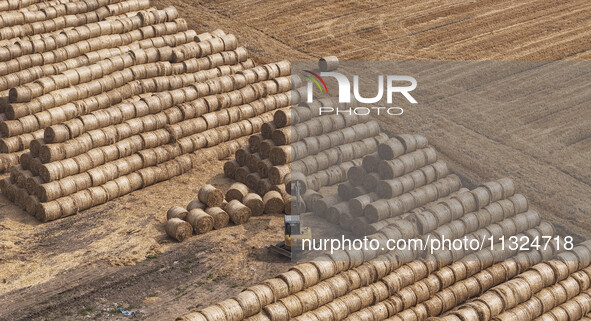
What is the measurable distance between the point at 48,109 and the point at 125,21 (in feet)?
20.1

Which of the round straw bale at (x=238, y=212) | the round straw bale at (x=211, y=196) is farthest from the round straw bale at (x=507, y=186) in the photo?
the round straw bale at (x=211, y=196)

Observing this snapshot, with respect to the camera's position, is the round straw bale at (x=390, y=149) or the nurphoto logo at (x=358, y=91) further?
the nurphoto logo at (x=358, y=91)

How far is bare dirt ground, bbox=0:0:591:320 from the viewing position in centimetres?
2758

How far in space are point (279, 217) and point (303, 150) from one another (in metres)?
2.32

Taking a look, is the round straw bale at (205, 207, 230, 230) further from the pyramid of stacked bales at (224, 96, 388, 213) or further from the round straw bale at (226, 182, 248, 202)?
the pyramid of stacked bales at (224, 96, 388, 213)

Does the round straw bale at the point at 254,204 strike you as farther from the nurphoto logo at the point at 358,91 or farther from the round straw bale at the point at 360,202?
the nurphoto logo at the point at 358,91

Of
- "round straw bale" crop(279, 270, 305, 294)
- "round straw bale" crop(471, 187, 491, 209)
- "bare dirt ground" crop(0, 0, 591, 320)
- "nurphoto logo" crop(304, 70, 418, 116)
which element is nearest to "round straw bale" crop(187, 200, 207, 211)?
"bare dirt ground" crop(0, 0, 591, 320)

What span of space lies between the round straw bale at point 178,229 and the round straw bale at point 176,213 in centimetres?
34

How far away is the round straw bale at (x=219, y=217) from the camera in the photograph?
30562 millimetres

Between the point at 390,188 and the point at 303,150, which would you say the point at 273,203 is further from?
the point at 390,188

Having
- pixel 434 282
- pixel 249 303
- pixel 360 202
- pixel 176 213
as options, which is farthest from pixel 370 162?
pixel 249 303

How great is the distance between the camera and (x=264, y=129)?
33219 mm

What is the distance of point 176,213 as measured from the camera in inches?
1204

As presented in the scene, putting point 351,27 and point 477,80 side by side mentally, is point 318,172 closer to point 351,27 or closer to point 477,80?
point 477,80
